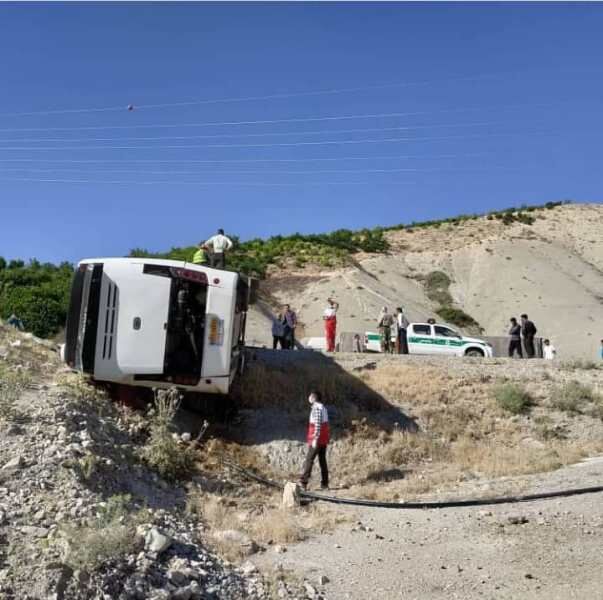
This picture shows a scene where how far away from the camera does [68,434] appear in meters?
10.2

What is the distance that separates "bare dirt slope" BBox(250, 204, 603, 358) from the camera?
46.4m

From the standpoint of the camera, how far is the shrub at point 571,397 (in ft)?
58.5

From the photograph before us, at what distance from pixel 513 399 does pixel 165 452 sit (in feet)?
32.0

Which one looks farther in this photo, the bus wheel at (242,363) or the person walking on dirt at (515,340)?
the person walking on dirt at (515,340)

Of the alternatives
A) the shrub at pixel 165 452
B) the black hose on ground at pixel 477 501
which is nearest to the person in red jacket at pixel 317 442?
the black hose on ground at pixel 477 501

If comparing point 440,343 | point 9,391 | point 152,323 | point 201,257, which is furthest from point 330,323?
point 9,391

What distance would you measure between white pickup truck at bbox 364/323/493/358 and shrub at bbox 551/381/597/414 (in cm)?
796

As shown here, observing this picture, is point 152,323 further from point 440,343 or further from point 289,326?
point 440,343

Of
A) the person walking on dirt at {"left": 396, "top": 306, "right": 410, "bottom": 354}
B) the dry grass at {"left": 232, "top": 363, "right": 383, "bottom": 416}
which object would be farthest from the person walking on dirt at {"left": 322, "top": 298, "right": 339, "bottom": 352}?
the dry grass at {"left": 232, "top": 363, "right": 383, "bottom": 416}

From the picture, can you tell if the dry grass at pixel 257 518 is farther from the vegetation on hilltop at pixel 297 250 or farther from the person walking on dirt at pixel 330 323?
the vegetation on hilltop at pixel 297 250

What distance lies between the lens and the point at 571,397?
18047mm

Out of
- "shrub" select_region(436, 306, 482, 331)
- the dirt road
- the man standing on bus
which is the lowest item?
the dirt road

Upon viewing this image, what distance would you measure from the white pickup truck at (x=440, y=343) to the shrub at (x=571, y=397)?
313 inches

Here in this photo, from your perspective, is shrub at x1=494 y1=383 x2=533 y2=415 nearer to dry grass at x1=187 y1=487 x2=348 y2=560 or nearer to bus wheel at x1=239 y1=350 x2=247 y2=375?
bus wheel at x1=239 y1=350 x2=247 y2=375
